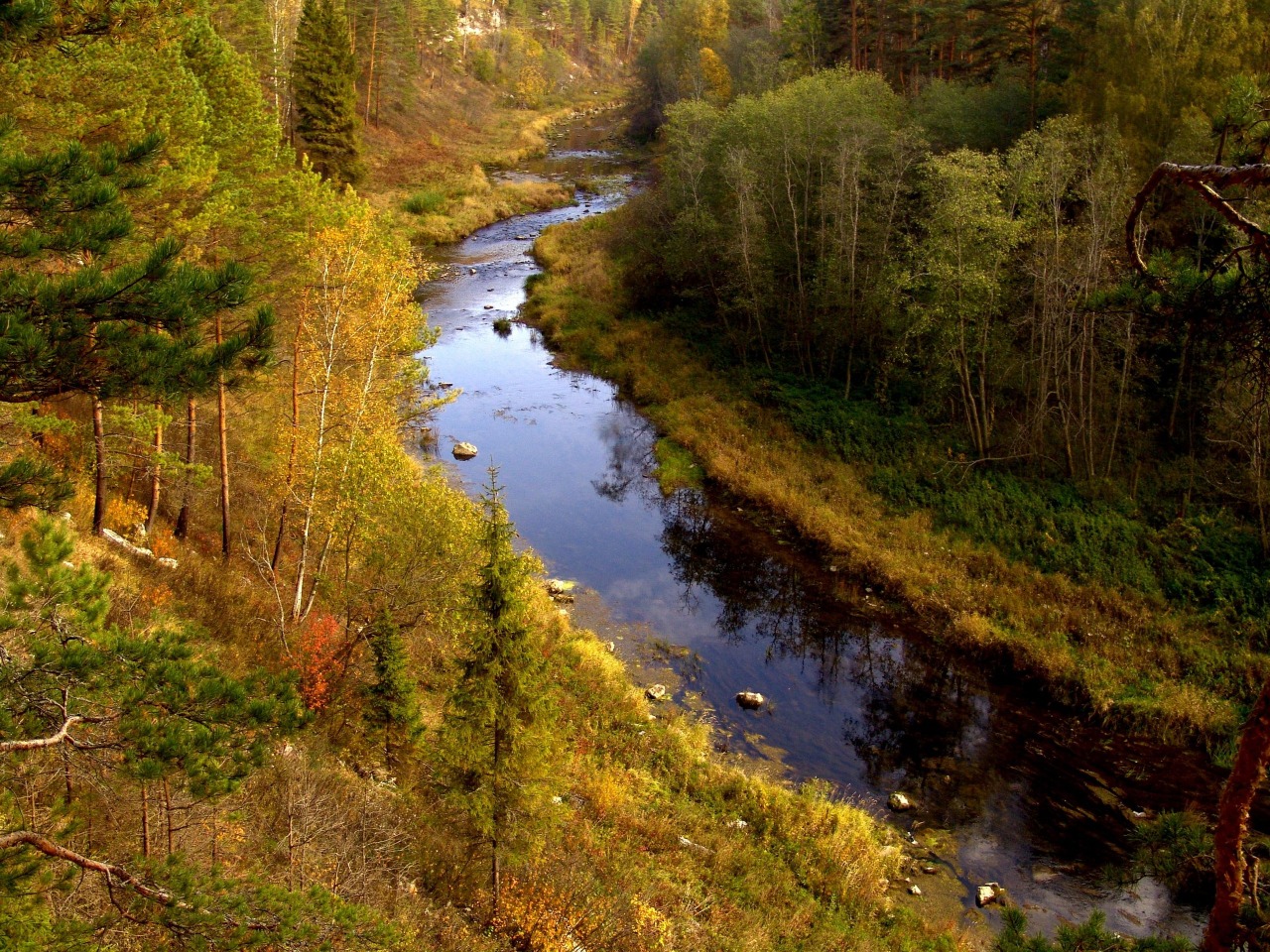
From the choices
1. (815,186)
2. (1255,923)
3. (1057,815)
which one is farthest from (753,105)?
(1255,923)

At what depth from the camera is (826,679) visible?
20.4m

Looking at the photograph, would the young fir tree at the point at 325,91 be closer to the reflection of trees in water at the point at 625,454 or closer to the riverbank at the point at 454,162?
the riverbank at the point at 454,162

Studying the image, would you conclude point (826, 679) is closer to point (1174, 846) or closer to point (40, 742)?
point (1174, 846)

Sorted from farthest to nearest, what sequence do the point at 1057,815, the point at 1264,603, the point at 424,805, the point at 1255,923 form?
1. the point at 1264,603
2. the point at 1057,815
3. the point at 424,805
4. the point at 1255,923

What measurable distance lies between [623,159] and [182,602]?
2782 inches

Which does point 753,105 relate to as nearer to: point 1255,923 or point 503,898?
point 503,898

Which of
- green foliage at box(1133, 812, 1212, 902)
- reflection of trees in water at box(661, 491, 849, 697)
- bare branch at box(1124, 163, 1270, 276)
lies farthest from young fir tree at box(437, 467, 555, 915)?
reflection of trees in water at box(661, 491, 849, 697)

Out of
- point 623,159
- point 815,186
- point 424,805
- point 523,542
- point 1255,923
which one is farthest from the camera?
point 623,159

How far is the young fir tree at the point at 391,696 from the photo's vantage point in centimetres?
1297

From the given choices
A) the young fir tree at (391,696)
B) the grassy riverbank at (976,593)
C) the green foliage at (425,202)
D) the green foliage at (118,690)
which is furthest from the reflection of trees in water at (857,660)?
the green foliage at (425,202)

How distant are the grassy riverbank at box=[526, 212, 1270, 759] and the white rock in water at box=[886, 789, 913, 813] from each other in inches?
208

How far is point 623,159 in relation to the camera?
77.9 m

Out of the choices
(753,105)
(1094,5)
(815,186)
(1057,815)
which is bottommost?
(1057,815)

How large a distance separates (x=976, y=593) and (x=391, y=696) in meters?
15.3
